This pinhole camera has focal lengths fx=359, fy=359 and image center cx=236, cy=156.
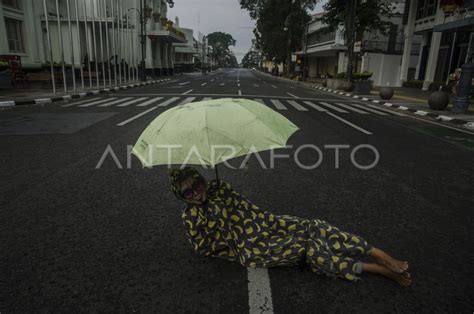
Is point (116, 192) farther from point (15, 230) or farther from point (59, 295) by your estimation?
point (59, 295)

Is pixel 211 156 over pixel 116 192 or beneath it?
over

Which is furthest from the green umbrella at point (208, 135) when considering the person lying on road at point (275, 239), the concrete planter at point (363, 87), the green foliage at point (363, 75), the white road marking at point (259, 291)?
the green foliage at point (363, 75)

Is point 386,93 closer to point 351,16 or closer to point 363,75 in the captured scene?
point 363,75

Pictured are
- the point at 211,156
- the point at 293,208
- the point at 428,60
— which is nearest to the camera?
the point at 211,156

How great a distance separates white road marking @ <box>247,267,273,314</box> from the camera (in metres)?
2.43

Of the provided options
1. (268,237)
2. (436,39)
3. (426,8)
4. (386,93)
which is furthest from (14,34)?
(426,8)

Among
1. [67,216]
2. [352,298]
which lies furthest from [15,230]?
[352,298]

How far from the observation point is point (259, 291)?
103 inches

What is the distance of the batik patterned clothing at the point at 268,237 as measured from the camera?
2.72 metres

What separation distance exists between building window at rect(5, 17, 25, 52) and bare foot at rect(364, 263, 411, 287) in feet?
92.6

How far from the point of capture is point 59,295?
2.55m

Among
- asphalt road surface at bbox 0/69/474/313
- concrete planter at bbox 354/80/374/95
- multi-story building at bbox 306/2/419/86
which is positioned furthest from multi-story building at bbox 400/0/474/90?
asphalt road surface at bbox 0/69/474/313

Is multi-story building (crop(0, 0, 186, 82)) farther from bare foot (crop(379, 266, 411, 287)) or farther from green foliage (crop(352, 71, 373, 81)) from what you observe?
bare foot (crop(379, 266, 411, 287))

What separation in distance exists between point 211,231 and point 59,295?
1.17 m
